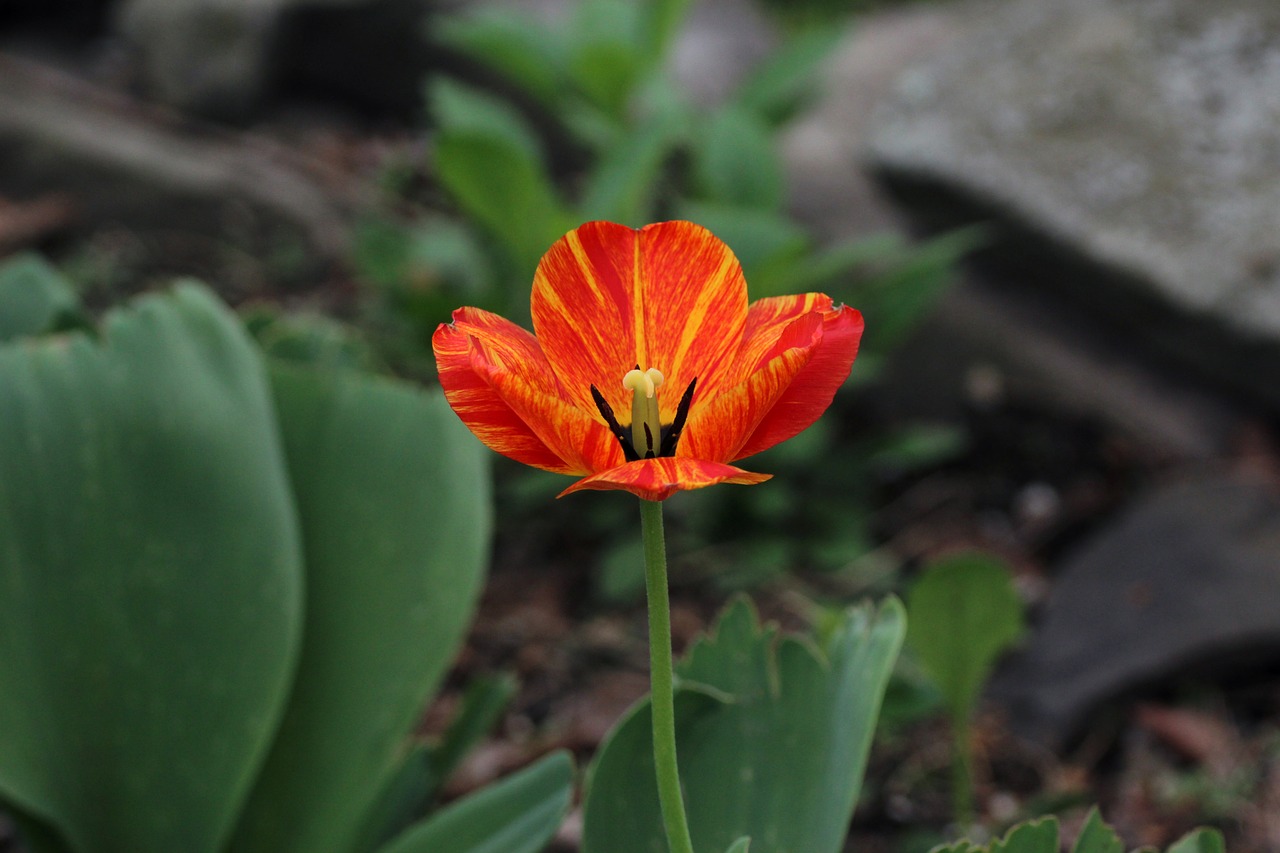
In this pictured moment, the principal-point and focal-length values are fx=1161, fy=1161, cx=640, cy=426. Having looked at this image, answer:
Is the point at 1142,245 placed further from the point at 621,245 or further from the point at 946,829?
the point at 621,245

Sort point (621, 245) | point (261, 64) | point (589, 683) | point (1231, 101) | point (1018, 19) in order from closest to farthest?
point (621, 245) < point (589, 683) < point (1231, 101) < point (1018, 19) < point (261, 64)

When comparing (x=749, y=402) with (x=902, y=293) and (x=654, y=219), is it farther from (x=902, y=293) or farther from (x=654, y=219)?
(x=654, y=219)

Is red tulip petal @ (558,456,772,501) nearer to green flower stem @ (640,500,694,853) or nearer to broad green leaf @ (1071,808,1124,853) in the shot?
green flower stem @ (640,500,694,853)

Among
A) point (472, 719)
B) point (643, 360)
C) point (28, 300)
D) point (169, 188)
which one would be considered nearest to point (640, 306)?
point (643, 360)

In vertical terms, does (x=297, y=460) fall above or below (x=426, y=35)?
below

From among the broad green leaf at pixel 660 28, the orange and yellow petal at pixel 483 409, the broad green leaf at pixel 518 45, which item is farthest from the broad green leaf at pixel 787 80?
the orange and yellow petal at pixel 483 409

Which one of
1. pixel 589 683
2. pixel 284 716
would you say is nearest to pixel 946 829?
pixel 589 683
